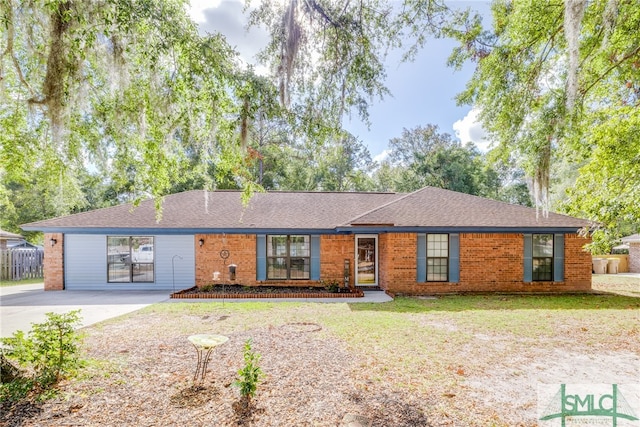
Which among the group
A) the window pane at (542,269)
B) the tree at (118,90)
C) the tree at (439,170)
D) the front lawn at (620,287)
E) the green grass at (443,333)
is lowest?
the front lawn at (620,287)

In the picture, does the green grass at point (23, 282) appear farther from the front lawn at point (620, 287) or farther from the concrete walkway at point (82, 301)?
the front lawn at point (620, 287)

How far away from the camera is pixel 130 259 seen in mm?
12180

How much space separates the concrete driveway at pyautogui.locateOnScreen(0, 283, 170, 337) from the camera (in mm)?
7570

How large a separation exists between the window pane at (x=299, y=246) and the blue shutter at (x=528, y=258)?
7.57m

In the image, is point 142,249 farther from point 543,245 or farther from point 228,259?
point 543,245

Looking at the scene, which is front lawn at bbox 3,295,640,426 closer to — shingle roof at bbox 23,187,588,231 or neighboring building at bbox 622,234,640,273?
shingle roof at bbox 23,187,588,231

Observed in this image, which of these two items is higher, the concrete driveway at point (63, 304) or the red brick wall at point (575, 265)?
the red brick wall at point (575, 265)

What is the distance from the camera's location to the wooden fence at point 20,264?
15385mm

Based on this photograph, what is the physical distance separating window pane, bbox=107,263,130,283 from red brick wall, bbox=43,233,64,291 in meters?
1.63

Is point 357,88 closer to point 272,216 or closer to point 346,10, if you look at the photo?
point 346,10

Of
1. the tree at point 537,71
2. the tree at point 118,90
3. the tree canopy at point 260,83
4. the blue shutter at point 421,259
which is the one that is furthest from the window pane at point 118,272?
the tree at point 537,71

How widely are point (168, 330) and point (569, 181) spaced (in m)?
27.3

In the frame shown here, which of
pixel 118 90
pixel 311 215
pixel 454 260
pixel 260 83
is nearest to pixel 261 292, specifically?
pixel 311 215

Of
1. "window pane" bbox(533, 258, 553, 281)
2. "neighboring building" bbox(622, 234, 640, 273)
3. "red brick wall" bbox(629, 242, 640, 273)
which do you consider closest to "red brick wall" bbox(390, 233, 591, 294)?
"window pane" bbox(533, 258, 553, 281)
